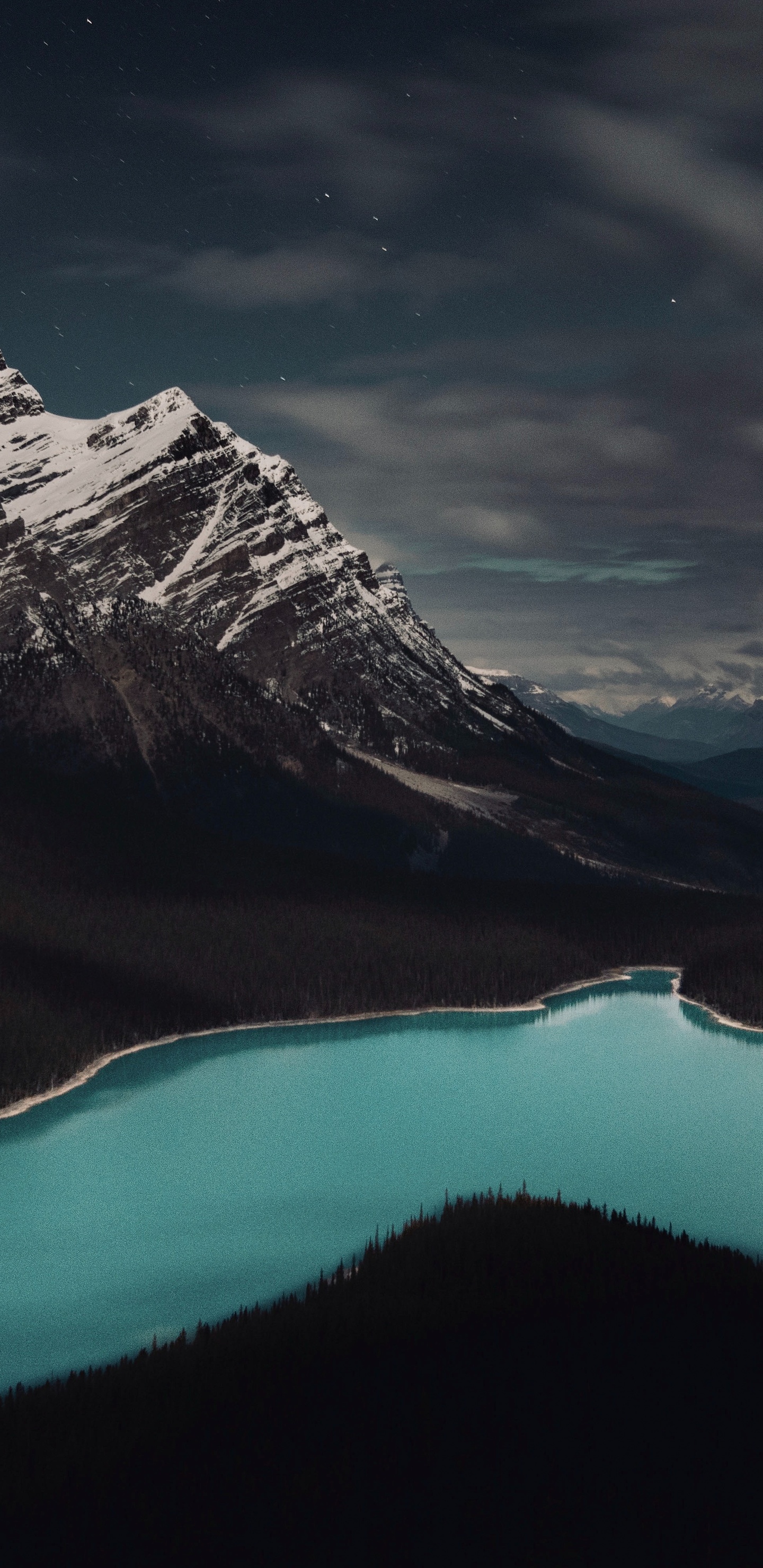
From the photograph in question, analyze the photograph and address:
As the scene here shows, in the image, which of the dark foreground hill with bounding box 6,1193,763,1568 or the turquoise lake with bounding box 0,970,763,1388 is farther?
the turquoise lake with bounding box 0,970,763,1388

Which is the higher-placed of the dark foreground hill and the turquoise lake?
the dark foreground hill

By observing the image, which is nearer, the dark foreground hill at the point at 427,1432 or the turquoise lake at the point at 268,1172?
the dark foreground hill at the point at 427,1432

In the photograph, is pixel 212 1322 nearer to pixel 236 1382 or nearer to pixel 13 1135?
pixel 236 1382

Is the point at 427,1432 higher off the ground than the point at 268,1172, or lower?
higher

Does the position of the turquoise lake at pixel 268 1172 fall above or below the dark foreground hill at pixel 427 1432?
below
